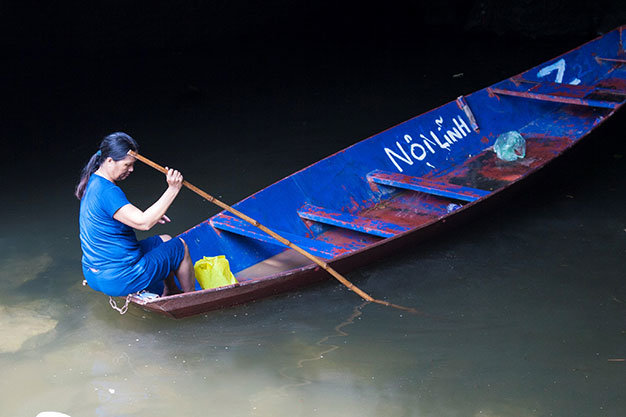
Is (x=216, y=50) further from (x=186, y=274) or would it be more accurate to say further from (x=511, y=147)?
(x=186, y=274)

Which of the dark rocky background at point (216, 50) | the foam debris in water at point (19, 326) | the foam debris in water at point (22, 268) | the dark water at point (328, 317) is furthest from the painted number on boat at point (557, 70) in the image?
the foam debris in water at point (19, 326)

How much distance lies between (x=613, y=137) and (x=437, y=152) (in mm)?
2228

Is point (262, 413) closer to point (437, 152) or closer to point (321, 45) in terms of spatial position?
point (437, 152)

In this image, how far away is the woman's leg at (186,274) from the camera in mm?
4332

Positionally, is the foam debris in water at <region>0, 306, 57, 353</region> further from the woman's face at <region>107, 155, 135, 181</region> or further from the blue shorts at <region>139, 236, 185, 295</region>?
the woman's face at <region>107, 155, 135, 181</region>

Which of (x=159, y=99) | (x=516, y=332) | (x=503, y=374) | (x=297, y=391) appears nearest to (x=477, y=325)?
(x=516, y=332)

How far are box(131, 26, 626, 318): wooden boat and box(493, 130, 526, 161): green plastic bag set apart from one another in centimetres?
7

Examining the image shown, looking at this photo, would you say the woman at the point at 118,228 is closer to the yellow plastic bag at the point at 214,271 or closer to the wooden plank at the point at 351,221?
the yellow plastic bag at the point at 214,271

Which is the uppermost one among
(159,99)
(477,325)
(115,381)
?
(159,99)

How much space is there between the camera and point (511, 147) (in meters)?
6.40

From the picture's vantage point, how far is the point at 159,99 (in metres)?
9.39

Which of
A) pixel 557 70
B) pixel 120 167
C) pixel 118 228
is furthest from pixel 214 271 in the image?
pixel 557 70

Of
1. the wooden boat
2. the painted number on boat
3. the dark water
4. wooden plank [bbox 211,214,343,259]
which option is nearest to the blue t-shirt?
the wooden boat

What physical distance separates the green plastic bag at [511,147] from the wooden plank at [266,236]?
242 centimetres
